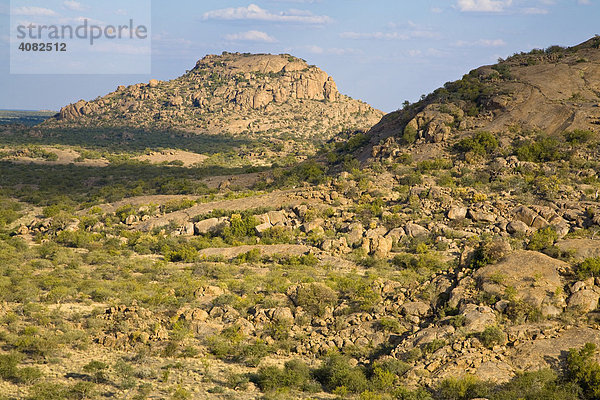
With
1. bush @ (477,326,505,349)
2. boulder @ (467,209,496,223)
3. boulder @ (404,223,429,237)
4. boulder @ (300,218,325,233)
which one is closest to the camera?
bush @ (477,326,505,349)

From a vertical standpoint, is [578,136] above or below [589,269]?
above

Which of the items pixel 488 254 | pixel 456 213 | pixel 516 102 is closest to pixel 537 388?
pixel 488 254

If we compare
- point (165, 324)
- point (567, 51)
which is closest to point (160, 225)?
point (165, 324)

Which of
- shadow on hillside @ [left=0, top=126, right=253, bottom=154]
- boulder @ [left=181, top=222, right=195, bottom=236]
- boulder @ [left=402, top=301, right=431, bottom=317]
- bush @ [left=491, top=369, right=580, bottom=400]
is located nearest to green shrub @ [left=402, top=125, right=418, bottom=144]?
boulder @ [left=181, top=222, right=195, bottom=236]

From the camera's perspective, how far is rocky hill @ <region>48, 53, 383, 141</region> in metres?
133

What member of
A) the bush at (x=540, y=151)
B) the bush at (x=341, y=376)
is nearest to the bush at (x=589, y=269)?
the bush at (x=341, y=376)

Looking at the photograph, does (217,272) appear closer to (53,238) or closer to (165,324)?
(165,324)

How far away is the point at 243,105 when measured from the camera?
141 meters

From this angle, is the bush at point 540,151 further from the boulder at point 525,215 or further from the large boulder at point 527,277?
the large boulder at point 527,277

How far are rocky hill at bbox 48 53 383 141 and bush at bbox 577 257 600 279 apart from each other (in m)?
109

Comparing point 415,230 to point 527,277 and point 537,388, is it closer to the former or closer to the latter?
point 527,277

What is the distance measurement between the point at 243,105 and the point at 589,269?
130625 millimetres

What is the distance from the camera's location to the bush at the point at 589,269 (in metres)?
17.7

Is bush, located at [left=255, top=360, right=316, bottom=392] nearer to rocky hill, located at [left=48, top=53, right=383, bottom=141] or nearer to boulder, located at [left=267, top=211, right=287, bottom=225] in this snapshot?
boulder, located at [left=267, top=211, right=287, bottom=225]
